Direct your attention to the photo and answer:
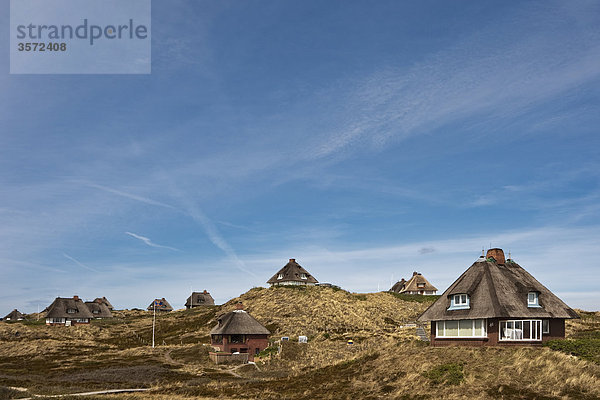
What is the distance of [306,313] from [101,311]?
86.0 meters

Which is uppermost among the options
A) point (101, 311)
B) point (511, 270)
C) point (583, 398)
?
point (511, 270)

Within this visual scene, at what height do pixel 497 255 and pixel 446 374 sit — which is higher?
pixel 497 255

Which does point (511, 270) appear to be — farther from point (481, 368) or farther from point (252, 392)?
point (252, 392)

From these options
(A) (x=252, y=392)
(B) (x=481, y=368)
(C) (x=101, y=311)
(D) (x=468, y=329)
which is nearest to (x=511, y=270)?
(D) (x=468, y=329)

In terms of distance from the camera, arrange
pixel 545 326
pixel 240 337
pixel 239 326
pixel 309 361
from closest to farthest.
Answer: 1. pixel 545 326
2. pixel 309 361
3. pixel 240 337
4. pixel 239 326

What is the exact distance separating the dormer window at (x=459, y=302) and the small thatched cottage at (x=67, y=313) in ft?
378

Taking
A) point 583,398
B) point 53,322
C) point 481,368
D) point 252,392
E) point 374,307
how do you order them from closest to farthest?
point 583,398 < point 481,368 < point 252,392 < point 374,307 < point 53,322

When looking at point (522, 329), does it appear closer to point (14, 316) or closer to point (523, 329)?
point (523, 329)

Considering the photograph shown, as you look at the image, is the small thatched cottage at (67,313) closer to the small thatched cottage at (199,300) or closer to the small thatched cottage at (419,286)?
the small thatched cottage at (199,300)

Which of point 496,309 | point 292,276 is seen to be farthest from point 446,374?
point 292,276

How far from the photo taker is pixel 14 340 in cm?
9588

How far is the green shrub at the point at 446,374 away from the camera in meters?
35.9

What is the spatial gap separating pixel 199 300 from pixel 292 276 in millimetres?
51780

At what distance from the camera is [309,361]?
63656 millimetres
